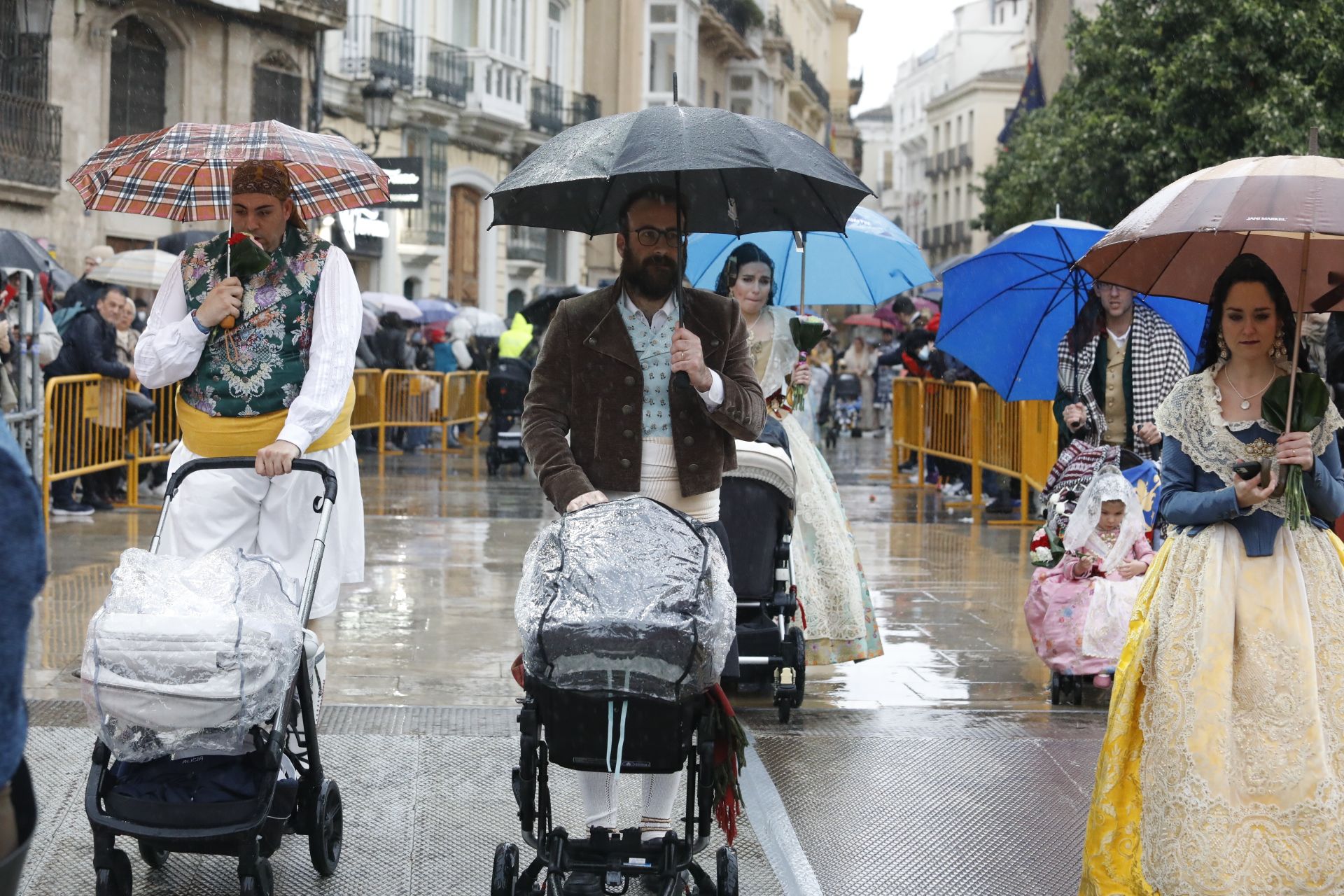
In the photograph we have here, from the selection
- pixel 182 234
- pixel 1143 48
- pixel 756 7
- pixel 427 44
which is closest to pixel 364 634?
pixel 182 234

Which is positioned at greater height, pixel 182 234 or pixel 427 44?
pixel 427 44

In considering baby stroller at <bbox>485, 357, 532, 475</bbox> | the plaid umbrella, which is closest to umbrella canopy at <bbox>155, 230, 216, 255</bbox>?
baby stroller at <bbox>485, 357, 532, 475</bbox>

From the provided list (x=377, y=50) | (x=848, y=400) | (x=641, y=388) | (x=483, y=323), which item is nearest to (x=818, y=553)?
(x=641, y=388)

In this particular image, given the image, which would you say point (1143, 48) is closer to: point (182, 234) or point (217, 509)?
point (182, 234)

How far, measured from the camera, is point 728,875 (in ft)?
13.3

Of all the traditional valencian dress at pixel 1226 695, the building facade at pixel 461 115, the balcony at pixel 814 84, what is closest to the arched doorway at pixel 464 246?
the building facade at pixel 461 115

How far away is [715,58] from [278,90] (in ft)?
96.9

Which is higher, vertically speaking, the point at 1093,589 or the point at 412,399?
the point at 412,399

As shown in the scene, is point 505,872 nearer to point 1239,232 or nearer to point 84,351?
point 1239,232

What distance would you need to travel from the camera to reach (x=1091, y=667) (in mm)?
6918

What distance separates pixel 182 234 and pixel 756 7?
132 feet

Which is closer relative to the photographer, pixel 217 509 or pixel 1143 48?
pixel 217 509

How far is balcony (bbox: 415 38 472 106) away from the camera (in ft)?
105

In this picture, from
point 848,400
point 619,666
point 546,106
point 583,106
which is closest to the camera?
point 619,666
